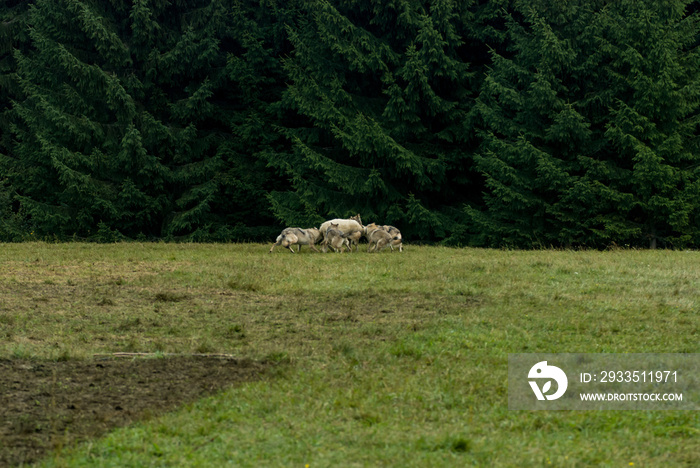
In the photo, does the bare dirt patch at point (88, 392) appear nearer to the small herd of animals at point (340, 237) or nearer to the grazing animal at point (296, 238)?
the grazing animal at point (296, 238)

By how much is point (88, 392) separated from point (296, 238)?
528 inches

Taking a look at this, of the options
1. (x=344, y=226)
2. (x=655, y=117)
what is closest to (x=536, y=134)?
(x=655, y=117)

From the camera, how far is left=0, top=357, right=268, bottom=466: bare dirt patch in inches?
255

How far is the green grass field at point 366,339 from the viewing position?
20.6ft

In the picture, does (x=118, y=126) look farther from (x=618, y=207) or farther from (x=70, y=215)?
(x=618, y=207)

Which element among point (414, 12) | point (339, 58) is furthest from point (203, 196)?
point (414, 12)

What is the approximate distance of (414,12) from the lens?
30859 millimetres

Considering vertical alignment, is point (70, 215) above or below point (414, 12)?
below

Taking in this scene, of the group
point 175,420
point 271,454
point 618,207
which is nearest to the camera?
point 271,454

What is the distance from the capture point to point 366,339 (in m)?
9.98

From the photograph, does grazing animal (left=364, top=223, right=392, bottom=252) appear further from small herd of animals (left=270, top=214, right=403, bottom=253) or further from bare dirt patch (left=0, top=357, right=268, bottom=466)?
bare dirt patch (left=0, top=357, right=268, bottom=466)

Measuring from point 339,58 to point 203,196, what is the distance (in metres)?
7.97

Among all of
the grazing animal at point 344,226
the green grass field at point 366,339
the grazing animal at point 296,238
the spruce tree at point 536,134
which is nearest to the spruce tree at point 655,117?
the spruce tree at point 536,134
